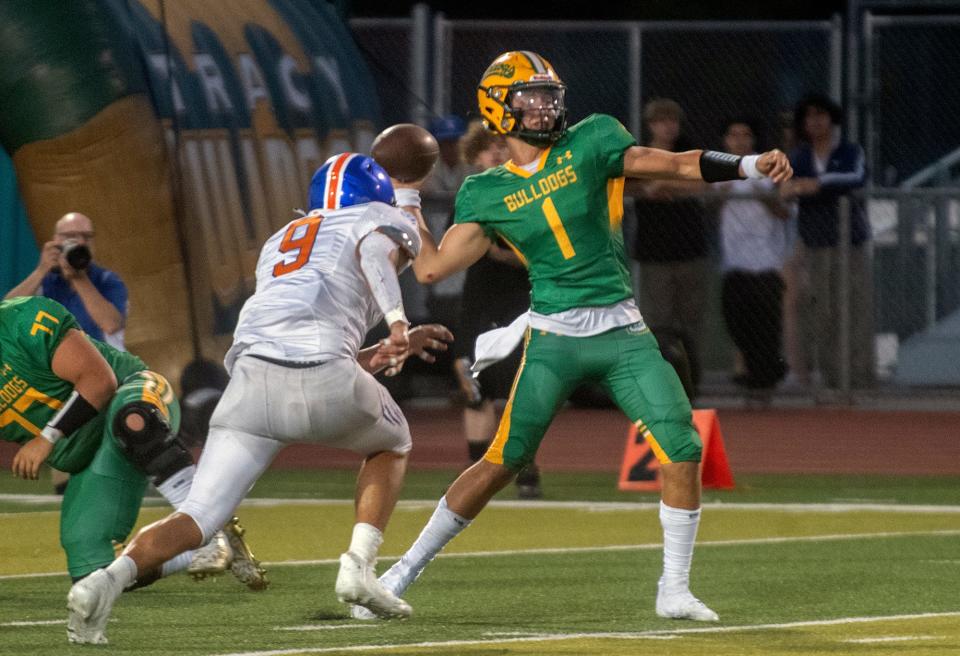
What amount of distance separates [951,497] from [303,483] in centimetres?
414

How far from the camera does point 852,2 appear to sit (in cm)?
1928

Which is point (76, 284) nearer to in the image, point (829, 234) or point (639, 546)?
point (639, 546)

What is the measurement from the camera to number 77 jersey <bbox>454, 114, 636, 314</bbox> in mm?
8094

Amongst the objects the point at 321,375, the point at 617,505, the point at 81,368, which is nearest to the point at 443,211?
the point at 617,505

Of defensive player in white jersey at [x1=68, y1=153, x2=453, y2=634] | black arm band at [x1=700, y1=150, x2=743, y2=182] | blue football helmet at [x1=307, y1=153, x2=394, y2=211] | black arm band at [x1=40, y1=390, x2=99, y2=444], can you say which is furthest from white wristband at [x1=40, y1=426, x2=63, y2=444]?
black arm band at [x1=700, y1=150, x2=743, y2=182]

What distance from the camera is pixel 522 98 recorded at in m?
8.26

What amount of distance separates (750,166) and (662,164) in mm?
347

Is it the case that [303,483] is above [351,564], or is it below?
below

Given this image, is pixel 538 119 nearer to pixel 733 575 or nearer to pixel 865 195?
pixel 733 575

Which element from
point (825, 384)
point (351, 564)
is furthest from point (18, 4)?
point (351, 564)

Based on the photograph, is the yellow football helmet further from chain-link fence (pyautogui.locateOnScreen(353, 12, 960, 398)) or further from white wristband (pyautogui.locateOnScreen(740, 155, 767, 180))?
chain-link fence (pyautogui.locateOnScreen(353, 12, 960, 398))

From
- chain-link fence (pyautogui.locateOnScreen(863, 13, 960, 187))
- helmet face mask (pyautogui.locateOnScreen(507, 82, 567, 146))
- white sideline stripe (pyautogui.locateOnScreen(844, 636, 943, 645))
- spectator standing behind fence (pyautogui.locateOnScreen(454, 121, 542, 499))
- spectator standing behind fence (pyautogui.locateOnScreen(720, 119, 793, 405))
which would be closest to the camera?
white sideline stripe (pyautogui.locateOnScreen(844, 636, 943, 645))

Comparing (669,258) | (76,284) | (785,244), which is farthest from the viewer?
(785,244)

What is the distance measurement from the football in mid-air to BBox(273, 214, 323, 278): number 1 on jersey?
507 millimetres
